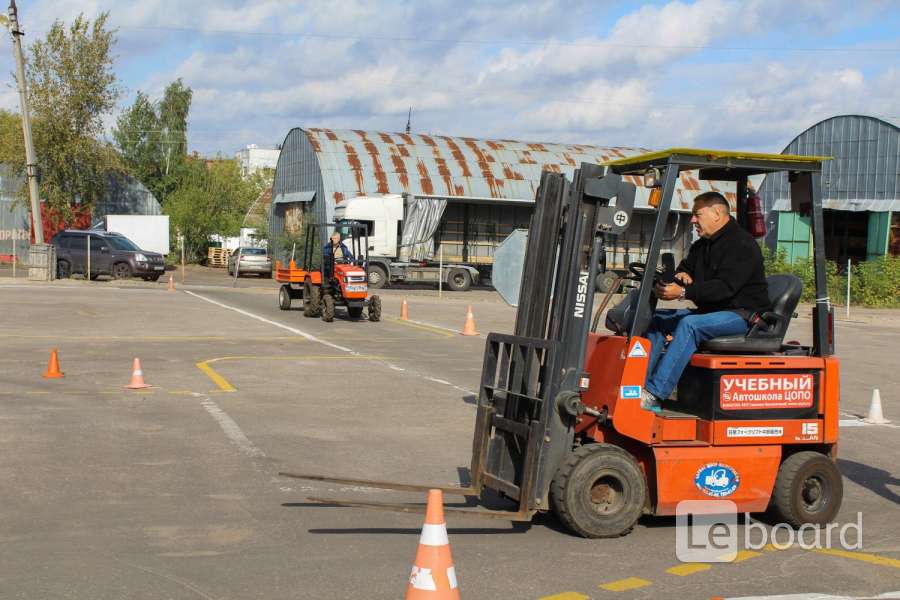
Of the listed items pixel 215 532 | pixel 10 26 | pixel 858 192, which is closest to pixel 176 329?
pixel 215 532

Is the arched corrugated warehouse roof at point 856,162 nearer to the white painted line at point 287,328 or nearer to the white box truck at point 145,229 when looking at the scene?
the white painted line at point 287,328

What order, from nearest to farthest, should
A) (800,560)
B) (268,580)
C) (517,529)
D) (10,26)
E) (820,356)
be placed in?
(268,580), (800,560), (517,529), (820,356), (10,26)

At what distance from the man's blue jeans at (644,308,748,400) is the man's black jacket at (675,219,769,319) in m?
0.11

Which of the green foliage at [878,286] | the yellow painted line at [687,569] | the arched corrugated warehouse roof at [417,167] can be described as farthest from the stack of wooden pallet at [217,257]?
the yellow painted line at [687,569]

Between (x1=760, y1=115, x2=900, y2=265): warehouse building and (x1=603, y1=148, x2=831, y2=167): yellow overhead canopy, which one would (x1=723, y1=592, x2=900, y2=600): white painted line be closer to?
(x1=603, y1=148, x2=831, y2=167): yellow overhead canopy

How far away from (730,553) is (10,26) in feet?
129

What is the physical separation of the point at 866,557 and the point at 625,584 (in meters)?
1.79

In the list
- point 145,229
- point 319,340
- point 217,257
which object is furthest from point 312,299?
point 217,257

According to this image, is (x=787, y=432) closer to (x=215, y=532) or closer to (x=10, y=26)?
(x=215, y=532)

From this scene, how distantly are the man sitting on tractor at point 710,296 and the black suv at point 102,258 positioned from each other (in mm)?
36777

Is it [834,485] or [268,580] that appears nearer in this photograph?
[268,580]

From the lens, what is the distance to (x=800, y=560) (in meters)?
6.62

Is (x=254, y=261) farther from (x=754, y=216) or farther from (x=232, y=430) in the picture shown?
(x=754, y=216)

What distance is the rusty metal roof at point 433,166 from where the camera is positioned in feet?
158
